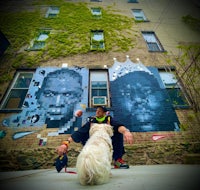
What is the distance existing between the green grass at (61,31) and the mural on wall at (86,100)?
1410 millimetres

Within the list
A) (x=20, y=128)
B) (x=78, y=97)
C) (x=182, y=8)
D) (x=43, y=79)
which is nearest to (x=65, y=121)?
(x=78, y=97)

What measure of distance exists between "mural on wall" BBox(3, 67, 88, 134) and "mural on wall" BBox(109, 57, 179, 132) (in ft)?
5.21

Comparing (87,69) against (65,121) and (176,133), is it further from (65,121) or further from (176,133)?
(176,133)

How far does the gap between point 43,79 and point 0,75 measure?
226cm

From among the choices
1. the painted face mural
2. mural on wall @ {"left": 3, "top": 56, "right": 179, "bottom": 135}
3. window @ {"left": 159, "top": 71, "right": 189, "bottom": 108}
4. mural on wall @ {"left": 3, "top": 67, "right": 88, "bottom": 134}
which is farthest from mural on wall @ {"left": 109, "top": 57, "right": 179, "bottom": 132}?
the painted face mural

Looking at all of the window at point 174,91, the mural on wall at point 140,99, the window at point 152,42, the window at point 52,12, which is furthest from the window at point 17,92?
the window at point 152,42

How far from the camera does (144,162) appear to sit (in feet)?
14.5

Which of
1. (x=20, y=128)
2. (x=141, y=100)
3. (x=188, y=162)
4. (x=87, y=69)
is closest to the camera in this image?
(x=188, y=162)

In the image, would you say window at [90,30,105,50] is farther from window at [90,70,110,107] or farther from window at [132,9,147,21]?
window at [132,9,147,21]

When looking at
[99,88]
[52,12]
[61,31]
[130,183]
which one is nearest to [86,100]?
[99,88]

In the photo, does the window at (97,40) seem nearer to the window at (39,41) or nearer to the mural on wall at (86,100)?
the mural on wall at (86,100)

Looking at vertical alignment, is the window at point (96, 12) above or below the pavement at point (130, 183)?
above

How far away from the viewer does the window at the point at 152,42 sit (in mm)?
8359

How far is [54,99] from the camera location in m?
5.79
